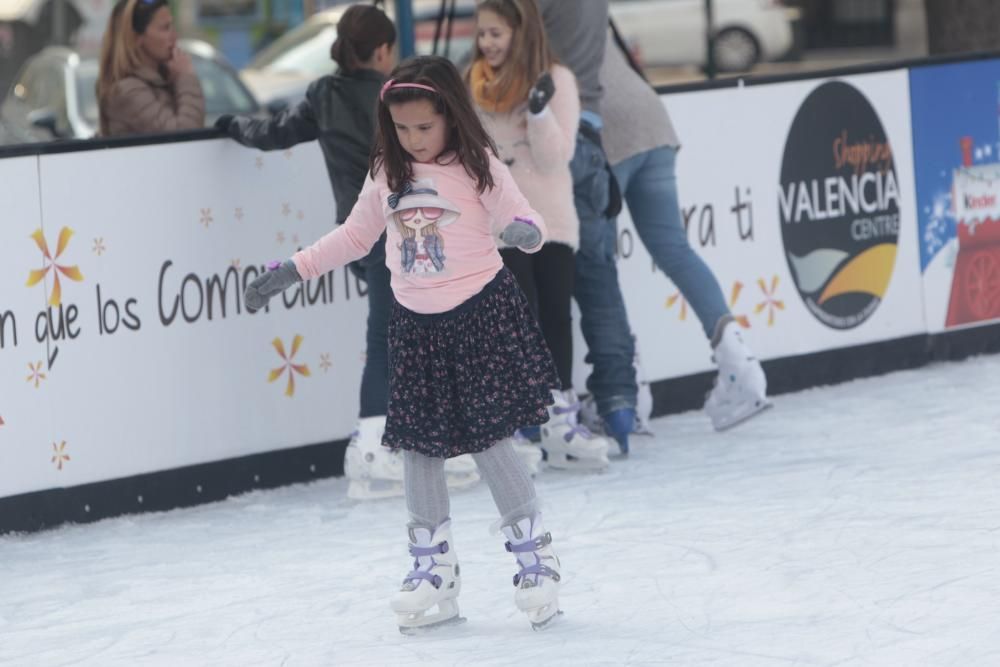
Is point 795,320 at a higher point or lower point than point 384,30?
lower

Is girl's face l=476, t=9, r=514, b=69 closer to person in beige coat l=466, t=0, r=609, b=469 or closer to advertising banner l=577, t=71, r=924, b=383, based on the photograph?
person in beige coat l=466, t=0, r=609, b=469

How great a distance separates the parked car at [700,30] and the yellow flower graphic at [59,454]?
19.2 meters

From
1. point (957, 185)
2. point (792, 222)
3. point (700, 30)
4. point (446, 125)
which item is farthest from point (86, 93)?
point (700, 30)

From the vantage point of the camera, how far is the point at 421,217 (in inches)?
173

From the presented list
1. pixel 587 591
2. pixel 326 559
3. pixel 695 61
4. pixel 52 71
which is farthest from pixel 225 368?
pixel 695 61

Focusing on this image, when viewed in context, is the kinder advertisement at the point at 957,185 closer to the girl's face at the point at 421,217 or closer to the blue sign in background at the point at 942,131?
the blue sign in background at the point at 942,131

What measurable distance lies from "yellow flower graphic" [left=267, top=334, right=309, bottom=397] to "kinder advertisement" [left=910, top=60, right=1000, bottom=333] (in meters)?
2.74

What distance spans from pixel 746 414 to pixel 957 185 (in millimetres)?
1858

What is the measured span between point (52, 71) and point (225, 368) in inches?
343

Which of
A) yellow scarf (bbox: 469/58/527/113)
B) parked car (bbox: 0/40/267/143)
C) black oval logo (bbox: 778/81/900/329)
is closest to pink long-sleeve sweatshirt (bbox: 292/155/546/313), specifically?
yellow scarf (bbox: 469/58/527/113)

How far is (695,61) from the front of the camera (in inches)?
958

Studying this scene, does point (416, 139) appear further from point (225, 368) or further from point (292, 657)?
point (225, 368)

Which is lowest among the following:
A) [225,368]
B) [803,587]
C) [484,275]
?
[803,587]

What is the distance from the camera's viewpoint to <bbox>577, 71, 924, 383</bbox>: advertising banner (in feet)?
23.1
